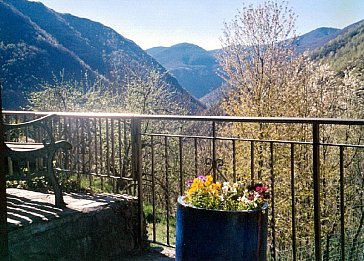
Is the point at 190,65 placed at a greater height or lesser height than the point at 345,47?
greater

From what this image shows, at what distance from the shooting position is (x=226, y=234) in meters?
2.09

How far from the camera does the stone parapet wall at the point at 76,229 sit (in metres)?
2.75

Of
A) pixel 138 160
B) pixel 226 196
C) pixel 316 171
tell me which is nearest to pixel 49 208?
pixel 138 160

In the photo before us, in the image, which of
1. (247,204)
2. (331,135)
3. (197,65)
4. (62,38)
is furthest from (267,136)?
(197,65)

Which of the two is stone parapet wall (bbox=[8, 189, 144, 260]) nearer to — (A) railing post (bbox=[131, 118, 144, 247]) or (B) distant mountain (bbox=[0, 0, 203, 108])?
(A) railing post (bbox=[131, 118, 144, 247])

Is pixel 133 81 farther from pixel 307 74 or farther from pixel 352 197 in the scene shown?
pixel 352 197

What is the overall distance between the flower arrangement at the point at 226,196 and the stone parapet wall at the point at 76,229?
1.06 m

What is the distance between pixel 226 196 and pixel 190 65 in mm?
60656

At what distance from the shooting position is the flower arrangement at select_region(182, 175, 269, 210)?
2205mm

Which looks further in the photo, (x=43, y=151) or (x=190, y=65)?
(x=190, y=65)

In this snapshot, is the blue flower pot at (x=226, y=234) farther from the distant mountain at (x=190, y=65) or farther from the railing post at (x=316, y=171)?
the distant mountain at (x=190, y=65)

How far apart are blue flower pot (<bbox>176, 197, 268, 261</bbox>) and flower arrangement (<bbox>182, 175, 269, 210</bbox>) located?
7 cm

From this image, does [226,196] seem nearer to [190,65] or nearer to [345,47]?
[345,47]

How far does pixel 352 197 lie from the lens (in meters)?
13.0
